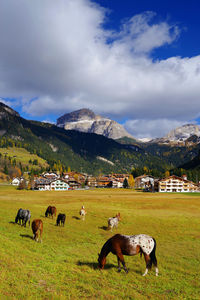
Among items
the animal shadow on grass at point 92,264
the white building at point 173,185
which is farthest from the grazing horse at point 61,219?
the white building at point 173,185

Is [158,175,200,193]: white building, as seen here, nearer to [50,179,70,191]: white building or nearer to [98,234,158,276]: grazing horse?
[50,179,70,191]: white building

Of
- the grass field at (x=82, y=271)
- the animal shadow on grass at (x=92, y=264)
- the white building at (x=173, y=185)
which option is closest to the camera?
the grass field at (x=82, y=271)

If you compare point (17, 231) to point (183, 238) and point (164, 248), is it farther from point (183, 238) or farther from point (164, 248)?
point (183, 238)

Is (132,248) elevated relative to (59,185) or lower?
elevated

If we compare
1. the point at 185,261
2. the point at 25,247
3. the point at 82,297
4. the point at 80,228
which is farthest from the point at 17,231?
the point at 185,261

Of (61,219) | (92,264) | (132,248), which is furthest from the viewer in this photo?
(61,219)

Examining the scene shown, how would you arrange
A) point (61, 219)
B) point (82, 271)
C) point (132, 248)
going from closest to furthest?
point (82, 271)
point (132, 248)
point (61, 219)

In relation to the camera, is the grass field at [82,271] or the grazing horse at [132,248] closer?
the grass field at [82,271]

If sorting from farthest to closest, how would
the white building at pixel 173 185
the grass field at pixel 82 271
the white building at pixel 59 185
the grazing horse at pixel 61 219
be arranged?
the white building at pixel 59 185 → the white building at pixel 173 185 → the grazing horse at pixel 61 219 → the grass field at pixel 82 271

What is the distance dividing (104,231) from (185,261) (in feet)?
51.0

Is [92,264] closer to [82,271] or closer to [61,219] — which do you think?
[82,271]

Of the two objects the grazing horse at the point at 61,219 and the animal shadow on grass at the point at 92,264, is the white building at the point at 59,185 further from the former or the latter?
the animal shadow on grass at the point at 92,264

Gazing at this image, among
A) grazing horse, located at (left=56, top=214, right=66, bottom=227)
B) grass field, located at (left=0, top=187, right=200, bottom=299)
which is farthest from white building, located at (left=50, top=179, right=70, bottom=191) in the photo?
grass field, located at (left=0, top=187, right=200, bottom=299)

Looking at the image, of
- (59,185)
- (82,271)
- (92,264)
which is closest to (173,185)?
(59,185)
